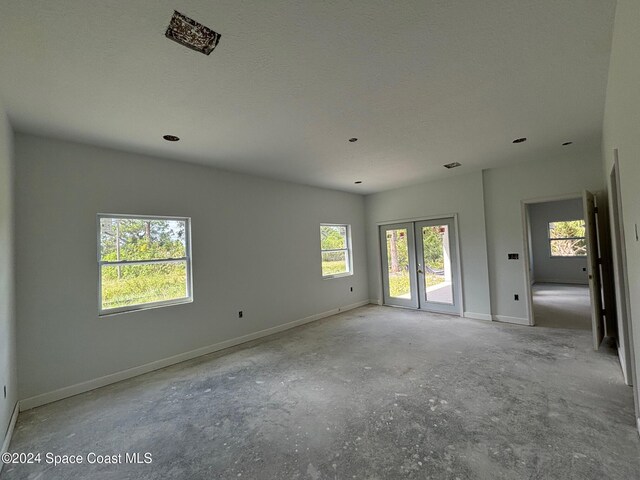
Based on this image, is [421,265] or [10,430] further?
[421,265]

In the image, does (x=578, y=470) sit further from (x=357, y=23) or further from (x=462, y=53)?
(x=357, y=23)

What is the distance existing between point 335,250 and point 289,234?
1404 millimetres

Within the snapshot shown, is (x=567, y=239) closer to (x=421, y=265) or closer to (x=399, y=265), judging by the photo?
(x=421, y=265)

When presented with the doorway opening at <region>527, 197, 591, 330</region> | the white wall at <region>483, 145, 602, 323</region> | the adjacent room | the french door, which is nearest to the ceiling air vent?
the adjacent room

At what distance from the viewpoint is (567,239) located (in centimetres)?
860

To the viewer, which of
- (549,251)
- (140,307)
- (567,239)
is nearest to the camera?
(140,307)

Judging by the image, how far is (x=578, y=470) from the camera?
5.56 ft

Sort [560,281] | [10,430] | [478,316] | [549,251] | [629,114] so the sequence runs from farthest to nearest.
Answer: [549,251]
[560,281]
[478,316]
[10,430]
[629,114]

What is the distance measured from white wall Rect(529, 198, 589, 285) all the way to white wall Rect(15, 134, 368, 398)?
26.5ft

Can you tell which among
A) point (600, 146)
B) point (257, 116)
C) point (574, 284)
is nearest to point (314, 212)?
point (257, 116)

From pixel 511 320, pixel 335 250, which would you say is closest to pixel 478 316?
pixel 511 320

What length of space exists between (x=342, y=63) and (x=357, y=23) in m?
0.35

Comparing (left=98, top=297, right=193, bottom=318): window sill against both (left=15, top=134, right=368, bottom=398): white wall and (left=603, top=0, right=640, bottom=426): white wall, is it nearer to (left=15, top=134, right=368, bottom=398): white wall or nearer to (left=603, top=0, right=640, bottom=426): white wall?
(left=15, top=134, right=368, bottom=398): white wall

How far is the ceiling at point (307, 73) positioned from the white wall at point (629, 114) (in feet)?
0.64
